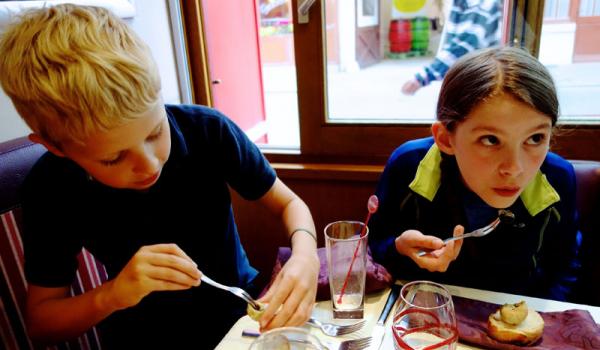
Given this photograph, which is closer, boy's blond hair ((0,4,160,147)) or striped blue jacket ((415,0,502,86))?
boy's blond hair ((0,4,160,147))

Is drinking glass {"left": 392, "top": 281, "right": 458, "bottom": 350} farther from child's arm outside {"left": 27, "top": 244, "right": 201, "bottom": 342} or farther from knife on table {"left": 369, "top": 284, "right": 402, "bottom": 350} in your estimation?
child's arm outside {"left": 27, "top": 244, "right": 201, "bottom": 342}

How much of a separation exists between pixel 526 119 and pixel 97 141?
0.82 m

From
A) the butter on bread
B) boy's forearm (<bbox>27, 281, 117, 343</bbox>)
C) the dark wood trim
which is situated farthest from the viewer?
the dark wood trim

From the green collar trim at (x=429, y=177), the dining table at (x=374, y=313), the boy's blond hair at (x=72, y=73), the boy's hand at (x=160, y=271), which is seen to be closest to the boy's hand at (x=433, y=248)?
the dining table at (x=374, y=313)

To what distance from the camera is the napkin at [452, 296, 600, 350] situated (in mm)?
761

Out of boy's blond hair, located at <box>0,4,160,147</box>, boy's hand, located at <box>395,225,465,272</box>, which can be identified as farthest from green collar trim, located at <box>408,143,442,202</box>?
boy's blond hair, located at <box>0,4,160,147</box>

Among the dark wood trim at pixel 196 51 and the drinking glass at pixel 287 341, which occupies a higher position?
the dark wood trim at pixel 196 51

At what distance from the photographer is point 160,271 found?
772 mm

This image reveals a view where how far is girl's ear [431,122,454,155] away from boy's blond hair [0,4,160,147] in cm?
66

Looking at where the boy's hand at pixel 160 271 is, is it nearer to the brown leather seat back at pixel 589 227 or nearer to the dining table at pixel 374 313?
the dining table at pixel 374 313

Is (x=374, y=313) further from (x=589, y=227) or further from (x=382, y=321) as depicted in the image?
(x=589, y=227)

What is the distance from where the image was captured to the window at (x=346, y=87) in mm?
1625

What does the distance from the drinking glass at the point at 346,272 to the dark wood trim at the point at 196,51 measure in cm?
126

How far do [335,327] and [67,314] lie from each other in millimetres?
533
